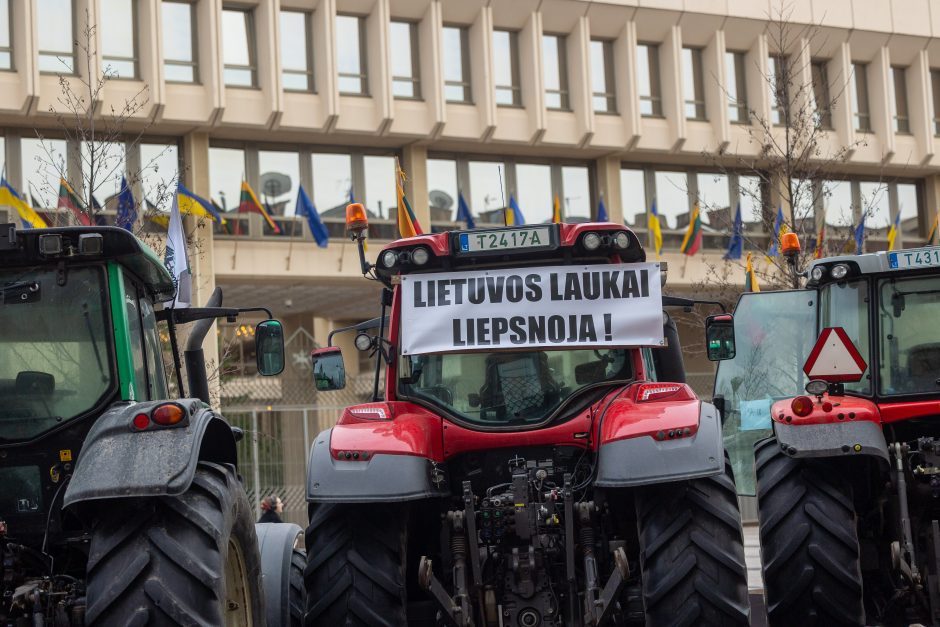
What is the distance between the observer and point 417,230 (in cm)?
1103

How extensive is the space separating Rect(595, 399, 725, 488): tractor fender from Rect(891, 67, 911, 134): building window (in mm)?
29559

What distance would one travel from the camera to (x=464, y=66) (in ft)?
99.5

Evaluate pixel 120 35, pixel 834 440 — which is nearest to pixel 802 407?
pixel 834 440

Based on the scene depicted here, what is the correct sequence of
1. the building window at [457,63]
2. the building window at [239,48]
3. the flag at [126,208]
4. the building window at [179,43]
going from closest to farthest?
the flag at [126,208]
the building window at [179,43]
the building window at [239,48]
the building window at [457,63]

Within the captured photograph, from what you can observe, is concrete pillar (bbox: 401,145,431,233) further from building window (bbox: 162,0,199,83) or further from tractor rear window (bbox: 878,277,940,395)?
tractor rear window (bbox: 878,277,940,395)

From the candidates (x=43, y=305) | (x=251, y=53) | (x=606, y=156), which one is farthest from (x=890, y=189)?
(x=43, y=305)

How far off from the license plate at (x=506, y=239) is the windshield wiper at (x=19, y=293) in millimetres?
2810

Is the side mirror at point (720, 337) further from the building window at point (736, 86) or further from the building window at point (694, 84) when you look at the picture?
the building window at point (736, 86)

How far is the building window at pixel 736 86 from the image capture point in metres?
32.8

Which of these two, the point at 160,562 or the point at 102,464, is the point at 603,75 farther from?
the point at 160,562

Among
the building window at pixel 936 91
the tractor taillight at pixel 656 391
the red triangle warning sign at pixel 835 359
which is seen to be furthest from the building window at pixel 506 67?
the tractor taillight at pixel 656 391

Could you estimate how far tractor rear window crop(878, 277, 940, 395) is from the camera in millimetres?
9445

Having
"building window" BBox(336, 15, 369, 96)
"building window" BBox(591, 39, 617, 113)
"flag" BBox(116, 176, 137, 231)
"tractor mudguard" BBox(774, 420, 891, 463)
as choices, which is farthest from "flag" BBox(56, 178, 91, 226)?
"building window" BBox(591, 39, 617, 113)

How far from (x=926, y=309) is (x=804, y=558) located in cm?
228
